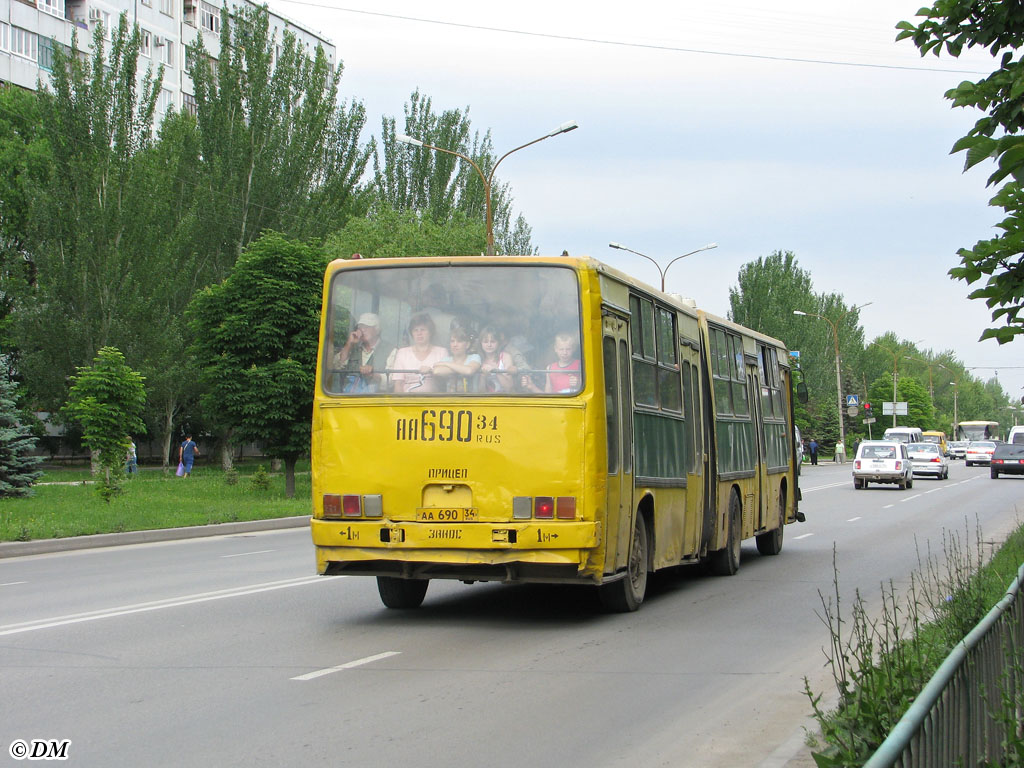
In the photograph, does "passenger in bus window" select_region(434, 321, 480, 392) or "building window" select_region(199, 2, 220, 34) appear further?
"building window" select_region(199, 2, 220, 34)

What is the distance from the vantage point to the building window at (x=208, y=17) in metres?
76.8

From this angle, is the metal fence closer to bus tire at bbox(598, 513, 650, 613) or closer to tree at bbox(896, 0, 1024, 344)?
tree at bbox(896, 0, 1024, 344)

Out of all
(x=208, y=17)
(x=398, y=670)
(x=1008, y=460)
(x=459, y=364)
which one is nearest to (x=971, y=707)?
(x=398, y=670)

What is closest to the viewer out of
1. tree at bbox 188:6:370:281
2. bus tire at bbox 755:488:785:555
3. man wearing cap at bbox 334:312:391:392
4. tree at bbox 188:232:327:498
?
man wearing cap at bbox 334:312:391:392

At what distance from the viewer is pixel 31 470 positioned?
27.6m

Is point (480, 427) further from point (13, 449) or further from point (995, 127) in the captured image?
point (13, 449)

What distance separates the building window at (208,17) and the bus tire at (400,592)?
70622mm

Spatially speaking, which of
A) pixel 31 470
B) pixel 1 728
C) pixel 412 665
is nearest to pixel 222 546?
pixel 31 470

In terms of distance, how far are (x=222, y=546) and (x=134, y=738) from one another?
14.5m

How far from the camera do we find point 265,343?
30.7 meters

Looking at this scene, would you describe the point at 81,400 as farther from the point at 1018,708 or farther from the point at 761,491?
the point at 1018,708

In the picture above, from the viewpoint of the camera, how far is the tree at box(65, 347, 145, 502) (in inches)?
1021

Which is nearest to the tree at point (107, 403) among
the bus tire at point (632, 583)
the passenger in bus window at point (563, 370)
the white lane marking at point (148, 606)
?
the white lane marking at point (148, 606)

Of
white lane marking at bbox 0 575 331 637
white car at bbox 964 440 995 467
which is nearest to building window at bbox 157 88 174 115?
white car at bbox 964 440 995 467
